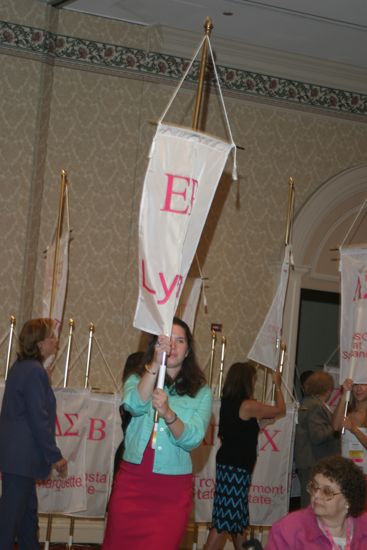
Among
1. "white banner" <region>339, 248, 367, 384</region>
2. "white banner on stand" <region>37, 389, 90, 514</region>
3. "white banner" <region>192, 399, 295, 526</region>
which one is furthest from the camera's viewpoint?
"white banner" <region>192, 399, 295, 526</region>

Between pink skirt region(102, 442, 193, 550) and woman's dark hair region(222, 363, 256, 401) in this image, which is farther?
woman's dark hair region(222, 363, 256, 401)

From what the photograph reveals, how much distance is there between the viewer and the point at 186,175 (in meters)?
4.31

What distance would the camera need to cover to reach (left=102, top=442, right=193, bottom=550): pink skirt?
3934 mm

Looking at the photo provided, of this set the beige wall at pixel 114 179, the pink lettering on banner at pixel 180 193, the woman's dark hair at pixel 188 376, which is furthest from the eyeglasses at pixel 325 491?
the beige wall at pixel 114 179

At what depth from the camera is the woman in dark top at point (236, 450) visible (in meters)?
6.13

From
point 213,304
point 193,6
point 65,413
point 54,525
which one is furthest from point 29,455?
point 193,6

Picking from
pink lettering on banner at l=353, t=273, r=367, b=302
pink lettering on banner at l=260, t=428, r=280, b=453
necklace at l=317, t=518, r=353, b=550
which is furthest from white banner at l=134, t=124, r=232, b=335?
pink lettering on banner at l=260, t=428, r=280, b=453

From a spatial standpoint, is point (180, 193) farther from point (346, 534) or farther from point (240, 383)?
point (240, 383)

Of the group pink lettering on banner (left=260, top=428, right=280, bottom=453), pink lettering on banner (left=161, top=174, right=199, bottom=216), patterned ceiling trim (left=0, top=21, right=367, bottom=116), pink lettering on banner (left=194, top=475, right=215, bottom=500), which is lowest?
pink lettering on banner (left=194, top=475, right=215, bottom=500)

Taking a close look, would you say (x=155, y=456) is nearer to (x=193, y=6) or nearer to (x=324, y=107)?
(x=193, y=6)

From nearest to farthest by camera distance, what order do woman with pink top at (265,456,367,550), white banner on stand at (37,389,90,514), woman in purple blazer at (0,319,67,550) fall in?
woman with pink top at (265,456,367,550)
woman in purple blazer at (0,319,67,550)
white banner on stand at (37,389,90,514)

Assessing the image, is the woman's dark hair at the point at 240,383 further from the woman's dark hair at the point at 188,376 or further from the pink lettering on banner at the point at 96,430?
the woman's dark hair at the point at 188,376

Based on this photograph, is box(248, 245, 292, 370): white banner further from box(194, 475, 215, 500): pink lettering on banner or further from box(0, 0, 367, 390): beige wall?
box(0, 0, 367, 390): beige wall

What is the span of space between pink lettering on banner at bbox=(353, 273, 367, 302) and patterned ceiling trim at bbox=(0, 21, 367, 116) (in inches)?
102
